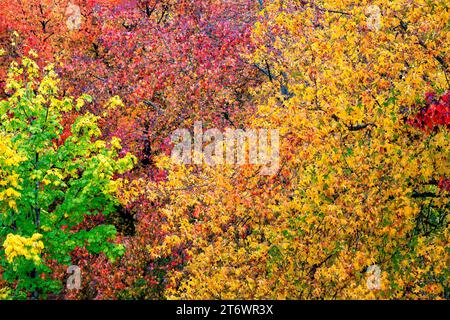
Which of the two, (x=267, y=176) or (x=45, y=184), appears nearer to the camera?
(x=267, y=176)

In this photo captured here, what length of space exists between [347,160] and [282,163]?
386 cm

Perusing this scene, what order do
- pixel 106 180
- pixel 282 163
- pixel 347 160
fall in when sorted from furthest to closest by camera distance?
1. pixel 106 180
2. pixel 282 163
3. pixel 347 160

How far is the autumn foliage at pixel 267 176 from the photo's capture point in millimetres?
15172

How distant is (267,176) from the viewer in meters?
19.3

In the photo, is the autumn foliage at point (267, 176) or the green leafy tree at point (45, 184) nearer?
the autumn foliage at point (267, 176)

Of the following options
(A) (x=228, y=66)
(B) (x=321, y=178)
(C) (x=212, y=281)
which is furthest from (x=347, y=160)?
(A) (x=228, y=66)

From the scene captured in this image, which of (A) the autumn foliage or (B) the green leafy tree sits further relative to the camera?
(B) the green leafy tree

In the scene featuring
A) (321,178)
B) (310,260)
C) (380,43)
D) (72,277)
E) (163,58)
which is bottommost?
(72,277)

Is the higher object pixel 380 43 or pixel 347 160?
pixel 380 43

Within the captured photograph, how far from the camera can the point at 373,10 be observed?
56.5 feet

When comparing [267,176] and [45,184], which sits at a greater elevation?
[267,176]

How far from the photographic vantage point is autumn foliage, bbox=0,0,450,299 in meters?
15.2

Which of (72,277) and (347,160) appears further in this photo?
(72,277)
